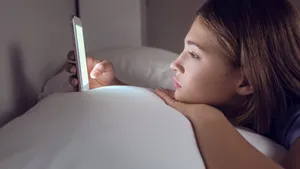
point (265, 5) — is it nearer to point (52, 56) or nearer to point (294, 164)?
point (294, 164)

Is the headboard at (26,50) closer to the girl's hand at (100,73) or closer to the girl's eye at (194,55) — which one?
the girl's hand at (100,73)

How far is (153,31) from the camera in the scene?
1.59 meters

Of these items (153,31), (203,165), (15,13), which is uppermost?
(15,13)

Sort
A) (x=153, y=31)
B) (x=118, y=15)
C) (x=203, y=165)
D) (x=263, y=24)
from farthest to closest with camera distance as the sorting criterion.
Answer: (x=153, y=31)
(x=118, y=15)
(x=263, y=24)
(x=203, y=165)

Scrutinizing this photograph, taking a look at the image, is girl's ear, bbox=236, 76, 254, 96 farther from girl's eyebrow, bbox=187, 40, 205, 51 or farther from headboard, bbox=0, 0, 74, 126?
headboard, bbox=0, 0, 74, 126

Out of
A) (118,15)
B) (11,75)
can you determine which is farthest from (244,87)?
(118,15)

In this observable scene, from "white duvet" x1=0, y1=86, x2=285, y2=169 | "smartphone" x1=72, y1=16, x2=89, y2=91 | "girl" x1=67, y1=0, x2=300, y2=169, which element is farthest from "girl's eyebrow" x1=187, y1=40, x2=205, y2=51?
"smartphone" x1=72, y1=16, x2=89, y2=91

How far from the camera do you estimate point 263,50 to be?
70 cm

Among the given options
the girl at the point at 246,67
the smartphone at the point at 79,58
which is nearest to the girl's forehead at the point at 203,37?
the girl at the point at 246,67

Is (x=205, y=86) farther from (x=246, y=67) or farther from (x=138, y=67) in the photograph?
(x=138, y=67)

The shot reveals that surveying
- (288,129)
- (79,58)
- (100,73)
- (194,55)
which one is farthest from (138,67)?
(288,129)

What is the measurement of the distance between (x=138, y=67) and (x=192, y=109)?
1.44ft

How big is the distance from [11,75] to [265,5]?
454 mm

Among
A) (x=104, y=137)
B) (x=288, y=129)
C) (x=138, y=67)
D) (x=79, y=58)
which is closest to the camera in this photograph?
(x=104, y=137)
